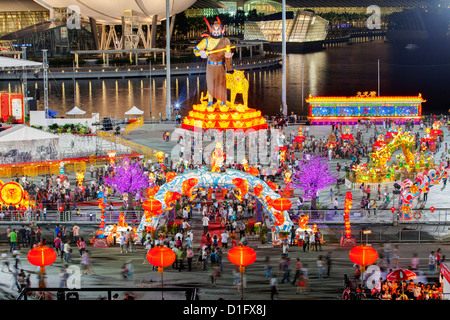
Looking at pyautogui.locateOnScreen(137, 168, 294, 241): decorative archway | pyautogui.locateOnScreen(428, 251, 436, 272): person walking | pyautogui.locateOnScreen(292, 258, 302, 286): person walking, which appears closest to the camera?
pyautogui.locateOnScreen(292, 258, 302, 286): person walking

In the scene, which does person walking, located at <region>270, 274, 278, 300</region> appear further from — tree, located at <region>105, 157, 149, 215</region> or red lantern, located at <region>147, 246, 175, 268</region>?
tree, located at <region>105, 157, 149, 215</region>

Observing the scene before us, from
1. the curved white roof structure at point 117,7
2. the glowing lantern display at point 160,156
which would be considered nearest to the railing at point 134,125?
the glowing lantern display at point 160,156

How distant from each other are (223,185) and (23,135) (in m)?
17.2

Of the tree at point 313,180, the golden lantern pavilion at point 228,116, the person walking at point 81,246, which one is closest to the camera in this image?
the person walking at point 81,246

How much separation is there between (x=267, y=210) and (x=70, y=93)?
6333 cm

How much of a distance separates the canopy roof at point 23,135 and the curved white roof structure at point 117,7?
5850cm

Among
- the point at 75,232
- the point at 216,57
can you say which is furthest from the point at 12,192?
the point at 216,57

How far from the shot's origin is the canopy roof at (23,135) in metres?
41.1

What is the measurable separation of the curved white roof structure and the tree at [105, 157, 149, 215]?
67.7 meters

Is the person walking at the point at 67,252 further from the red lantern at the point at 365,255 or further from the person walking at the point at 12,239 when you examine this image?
the red lantern at the point at 365,255

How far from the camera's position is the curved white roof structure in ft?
323

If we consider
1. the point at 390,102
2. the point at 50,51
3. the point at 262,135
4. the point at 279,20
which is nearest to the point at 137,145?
the point at 262,135

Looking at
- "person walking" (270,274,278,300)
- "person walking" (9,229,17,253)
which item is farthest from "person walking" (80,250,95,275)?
"person walking" (270,274,278,300)
